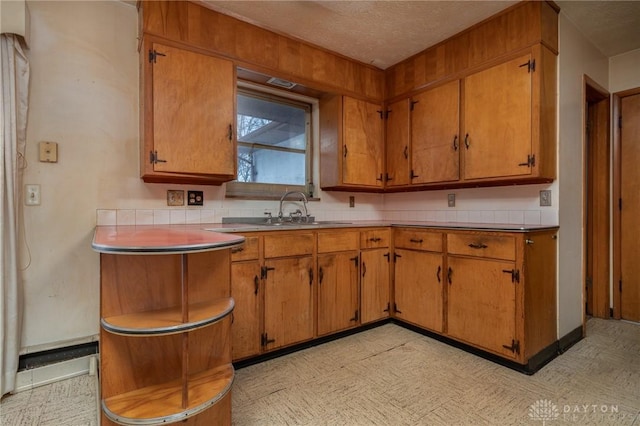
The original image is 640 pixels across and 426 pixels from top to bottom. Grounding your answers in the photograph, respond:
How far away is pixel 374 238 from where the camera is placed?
2742mm

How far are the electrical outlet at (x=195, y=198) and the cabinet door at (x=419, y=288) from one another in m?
1.71

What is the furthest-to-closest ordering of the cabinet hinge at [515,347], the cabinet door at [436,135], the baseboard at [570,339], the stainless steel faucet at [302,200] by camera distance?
the stainless steel faucet at [302,200] < the cabinet door at [436,135] < the baseboard at [570,339] < the cabinet hinge at [515,347]

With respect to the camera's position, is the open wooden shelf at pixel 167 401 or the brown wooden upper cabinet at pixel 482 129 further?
the brown wooden upper cabinet at pixel 482 129

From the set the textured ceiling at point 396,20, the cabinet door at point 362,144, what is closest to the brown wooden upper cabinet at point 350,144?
the cabinet door at point 362,144

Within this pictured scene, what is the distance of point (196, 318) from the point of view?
4.02 ft

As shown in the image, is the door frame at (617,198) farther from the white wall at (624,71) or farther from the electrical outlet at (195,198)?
the electrical outlet at (195,198)

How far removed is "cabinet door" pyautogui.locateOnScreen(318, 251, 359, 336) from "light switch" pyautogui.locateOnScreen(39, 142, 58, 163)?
6.04 ft

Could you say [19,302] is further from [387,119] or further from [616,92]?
[616,92]

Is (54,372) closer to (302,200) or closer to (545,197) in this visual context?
(302,200)

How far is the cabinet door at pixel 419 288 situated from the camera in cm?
249

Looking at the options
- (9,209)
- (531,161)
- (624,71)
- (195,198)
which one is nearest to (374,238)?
(531,161)

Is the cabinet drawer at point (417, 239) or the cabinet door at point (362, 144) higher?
the cabinet door at point (362, 144)

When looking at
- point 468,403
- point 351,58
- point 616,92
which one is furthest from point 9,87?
point 616,92

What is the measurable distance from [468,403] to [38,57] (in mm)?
3207
